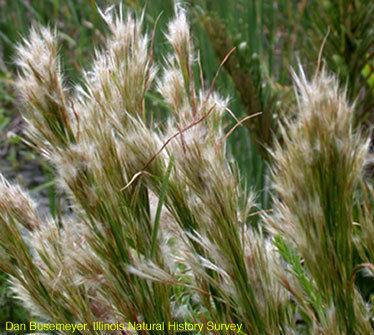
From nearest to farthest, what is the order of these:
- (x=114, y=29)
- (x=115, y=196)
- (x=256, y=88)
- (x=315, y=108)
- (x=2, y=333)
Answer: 1. (x=315, y=108)
2. (x=115, y=196)
3. (x=114, y=29)
4. (x=2, y=333)
5. (x=256, y=88)

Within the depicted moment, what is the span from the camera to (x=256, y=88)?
1884 millimetres

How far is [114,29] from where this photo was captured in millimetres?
1193

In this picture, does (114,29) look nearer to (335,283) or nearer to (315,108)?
(315,108)

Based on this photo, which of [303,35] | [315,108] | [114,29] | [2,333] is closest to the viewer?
[315,108]

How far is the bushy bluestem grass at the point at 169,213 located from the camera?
988 millimetres

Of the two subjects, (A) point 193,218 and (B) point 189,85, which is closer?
(A) point 193,218

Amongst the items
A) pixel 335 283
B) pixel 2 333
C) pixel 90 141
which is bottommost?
pixel 2 333

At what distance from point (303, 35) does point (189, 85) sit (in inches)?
76.5

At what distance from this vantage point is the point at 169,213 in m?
1.17

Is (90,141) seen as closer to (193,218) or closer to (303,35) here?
(193,218)

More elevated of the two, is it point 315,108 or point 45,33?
point 45,33

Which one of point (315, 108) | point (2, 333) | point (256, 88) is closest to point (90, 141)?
point (315, 108)

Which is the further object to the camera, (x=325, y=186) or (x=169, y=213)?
(x=169, y=213)

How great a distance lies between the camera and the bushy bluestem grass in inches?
38.9
